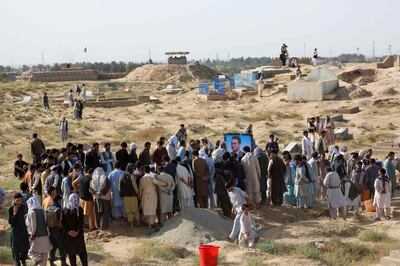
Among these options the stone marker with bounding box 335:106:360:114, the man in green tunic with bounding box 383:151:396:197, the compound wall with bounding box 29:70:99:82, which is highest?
the compound wall with bounding box 29:70:99:82

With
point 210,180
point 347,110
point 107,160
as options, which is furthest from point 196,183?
point 347,110

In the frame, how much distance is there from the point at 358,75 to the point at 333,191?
1020 inches

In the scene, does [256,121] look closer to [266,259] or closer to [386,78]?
[386,78]

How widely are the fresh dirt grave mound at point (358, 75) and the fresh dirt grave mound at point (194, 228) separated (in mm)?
25941

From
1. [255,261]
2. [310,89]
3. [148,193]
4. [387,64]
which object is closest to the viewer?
[255,261]

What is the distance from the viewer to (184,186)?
36.9ft

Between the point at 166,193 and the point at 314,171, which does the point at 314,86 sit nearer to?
the point at 314,171

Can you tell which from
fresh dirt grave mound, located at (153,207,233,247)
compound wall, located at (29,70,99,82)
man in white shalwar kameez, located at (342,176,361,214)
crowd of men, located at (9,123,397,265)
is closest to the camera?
fresh dirt grave mound, located at (153,207,233,247)

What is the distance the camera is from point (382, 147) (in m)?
19.0

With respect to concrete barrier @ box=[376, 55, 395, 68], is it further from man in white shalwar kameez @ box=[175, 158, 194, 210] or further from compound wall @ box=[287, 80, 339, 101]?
man in white shalwar kameez @ box=[175, 158, 194, 210]

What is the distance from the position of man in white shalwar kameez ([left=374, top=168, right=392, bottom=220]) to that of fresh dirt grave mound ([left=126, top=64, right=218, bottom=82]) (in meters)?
51.1

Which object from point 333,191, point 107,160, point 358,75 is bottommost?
point 333,191

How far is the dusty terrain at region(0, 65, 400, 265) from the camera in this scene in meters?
9.88

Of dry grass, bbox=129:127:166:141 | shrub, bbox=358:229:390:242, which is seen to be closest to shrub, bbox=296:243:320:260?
shrub, bbox=358:229:390:242
